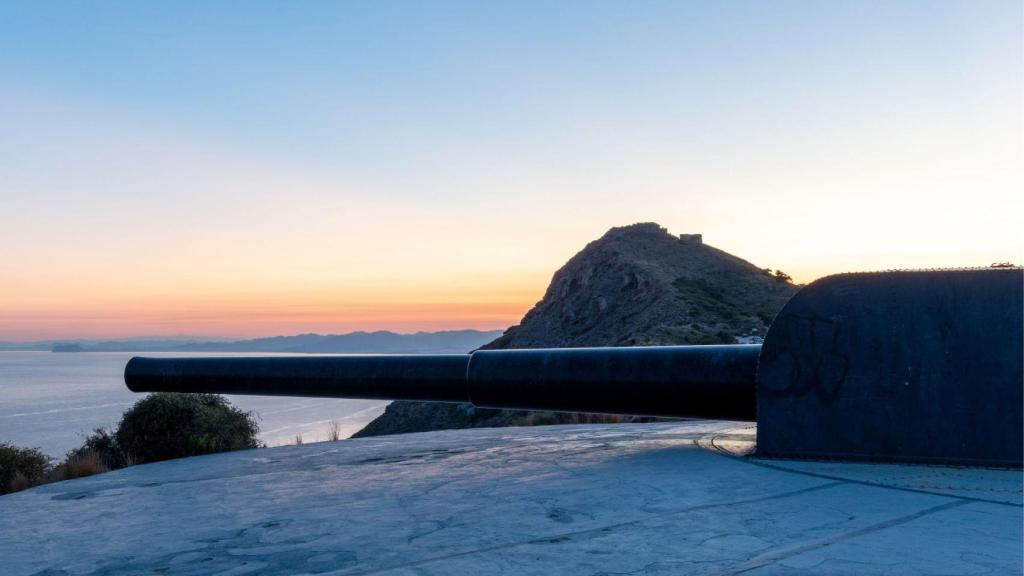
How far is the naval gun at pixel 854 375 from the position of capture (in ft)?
18.5

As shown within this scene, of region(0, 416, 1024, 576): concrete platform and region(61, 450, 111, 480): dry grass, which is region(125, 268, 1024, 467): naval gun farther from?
region(61, 450, 111, 480): dry grass

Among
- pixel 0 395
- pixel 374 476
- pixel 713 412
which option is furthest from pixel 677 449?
pixel 0 395

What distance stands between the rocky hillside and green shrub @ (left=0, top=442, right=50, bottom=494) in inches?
724

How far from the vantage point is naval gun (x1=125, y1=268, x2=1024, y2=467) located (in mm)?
5625

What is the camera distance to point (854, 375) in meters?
5.92

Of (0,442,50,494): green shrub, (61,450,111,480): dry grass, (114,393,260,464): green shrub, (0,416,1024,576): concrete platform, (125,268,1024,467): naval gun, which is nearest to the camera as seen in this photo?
(0,416,1024,576): concrete platform

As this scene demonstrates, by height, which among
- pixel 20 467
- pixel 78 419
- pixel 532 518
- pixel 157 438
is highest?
pixel 532 518

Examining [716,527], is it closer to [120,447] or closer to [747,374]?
[747,374]

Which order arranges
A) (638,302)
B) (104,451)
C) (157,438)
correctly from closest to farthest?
(157,438) < (104,451) < (638,302)

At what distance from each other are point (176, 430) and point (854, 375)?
7458 millimetres

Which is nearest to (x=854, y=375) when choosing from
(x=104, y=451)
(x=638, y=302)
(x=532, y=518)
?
(x=532, y=518)

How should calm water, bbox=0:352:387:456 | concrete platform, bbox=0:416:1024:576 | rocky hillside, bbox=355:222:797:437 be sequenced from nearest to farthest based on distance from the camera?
concrete platform, bbox=0:416:1024:576, calm water, bbox=0:352:387:456, rocky hillside, bbox=355:222:797:437

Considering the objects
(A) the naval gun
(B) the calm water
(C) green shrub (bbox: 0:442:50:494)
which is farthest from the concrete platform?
(B) the calm water

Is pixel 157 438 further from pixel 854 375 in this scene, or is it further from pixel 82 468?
pixel 854 375
